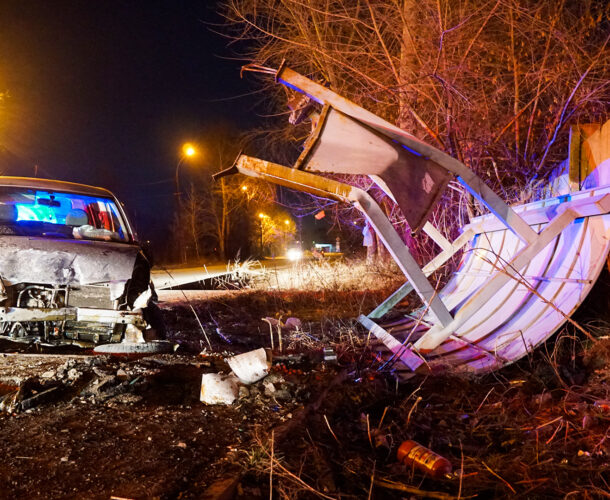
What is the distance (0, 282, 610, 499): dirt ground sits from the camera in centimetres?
199

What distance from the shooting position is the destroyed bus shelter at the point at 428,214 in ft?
10.0

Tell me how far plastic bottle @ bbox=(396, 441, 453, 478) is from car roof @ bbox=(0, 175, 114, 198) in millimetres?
4888

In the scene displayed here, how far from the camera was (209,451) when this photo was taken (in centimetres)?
233

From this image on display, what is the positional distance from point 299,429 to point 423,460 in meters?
0.80

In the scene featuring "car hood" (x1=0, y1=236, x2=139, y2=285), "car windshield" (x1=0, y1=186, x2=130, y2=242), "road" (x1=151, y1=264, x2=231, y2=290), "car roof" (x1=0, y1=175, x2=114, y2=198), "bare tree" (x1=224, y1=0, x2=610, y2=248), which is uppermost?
"bare tree" (x1=224, y1=0, x2=610, y2=248)

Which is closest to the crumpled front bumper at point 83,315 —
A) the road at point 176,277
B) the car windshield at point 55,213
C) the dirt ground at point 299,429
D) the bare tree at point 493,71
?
the dirt ground at point 299,429

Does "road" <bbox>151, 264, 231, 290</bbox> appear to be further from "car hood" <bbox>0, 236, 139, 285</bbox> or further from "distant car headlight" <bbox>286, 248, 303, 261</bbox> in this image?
"car hood" <bbox>0, 236, 139, 285</bbox>

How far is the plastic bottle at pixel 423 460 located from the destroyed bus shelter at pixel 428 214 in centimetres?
109

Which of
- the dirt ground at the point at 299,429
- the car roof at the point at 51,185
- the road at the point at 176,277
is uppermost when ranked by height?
the car roof at the point at 51,185

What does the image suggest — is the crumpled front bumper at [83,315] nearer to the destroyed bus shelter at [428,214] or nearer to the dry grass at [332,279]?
the destroyed bus shelter at [428,214]

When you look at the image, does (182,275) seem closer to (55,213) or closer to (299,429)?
(55,213)

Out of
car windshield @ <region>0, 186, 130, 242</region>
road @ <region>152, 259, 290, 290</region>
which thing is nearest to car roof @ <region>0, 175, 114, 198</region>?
car windshield @ <region>0, 186, 130, 242</region>

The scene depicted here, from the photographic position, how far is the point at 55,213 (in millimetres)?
5242

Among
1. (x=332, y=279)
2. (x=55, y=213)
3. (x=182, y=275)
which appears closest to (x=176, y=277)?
(x=182, y=275)
